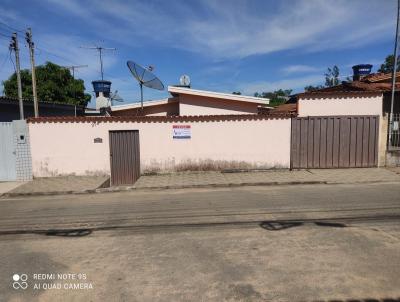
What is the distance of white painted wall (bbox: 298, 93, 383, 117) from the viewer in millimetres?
11516

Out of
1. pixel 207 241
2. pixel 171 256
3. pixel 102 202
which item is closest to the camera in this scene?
pixel 171 256

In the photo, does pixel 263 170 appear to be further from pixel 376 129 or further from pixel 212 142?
pixel 376 129

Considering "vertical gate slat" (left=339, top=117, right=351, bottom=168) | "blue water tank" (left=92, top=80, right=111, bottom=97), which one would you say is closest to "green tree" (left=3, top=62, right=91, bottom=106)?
"blue water tank" (left=92, top=80, right=111, bottom=97)

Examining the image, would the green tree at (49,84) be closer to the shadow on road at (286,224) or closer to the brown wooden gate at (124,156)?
the brown wooden gate at (124,156)

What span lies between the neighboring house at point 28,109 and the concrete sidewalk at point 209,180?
18.5 ft

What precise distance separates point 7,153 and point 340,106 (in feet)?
41.1

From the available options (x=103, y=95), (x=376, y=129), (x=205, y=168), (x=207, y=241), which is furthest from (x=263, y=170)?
(x=103, y=95)

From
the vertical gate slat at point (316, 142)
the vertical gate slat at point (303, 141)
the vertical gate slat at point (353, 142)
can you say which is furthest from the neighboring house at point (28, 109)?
the vertical gate slat at point (353, 142)

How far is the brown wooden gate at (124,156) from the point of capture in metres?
11.2

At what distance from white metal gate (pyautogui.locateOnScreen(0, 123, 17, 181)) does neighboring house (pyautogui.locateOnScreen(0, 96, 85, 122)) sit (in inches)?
148

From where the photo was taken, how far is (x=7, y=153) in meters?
10.9

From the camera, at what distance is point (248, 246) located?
4781mm

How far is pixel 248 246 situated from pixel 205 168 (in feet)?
22.5

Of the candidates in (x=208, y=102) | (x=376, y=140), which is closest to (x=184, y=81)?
(x=208, y=102)
